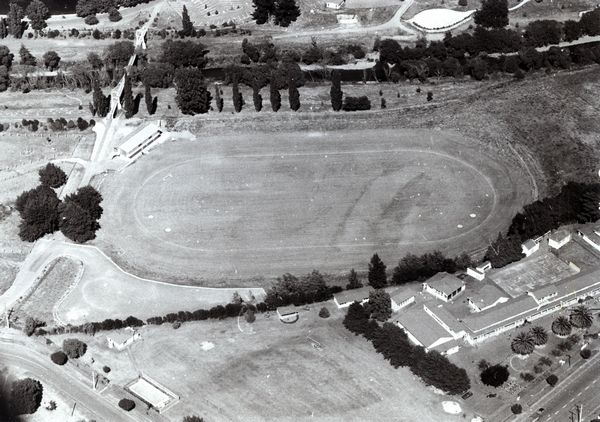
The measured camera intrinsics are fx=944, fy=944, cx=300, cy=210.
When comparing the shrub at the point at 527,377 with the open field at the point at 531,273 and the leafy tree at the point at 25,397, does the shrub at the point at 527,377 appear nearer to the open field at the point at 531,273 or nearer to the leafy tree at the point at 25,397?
the open field at the point at 531,273

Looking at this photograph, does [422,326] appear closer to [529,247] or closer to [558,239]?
[529,247]

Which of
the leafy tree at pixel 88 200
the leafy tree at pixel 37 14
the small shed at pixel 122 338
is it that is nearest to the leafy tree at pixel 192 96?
the leafy tree at pixel 88 200

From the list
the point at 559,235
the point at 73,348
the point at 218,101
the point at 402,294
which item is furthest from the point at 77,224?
the point at 559,235

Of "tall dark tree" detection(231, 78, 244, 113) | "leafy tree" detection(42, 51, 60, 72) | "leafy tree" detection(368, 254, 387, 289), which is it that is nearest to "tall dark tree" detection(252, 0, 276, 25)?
"tall dark tree" detection(231, 78, 244, 113)

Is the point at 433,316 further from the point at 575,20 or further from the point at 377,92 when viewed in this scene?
the point at 575,20

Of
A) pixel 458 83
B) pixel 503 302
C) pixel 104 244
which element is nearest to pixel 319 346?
pixel 503 302

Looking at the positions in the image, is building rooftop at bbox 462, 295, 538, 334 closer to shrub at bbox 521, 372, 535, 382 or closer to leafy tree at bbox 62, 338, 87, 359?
shrub at bbox 521, 372, 535, 382
